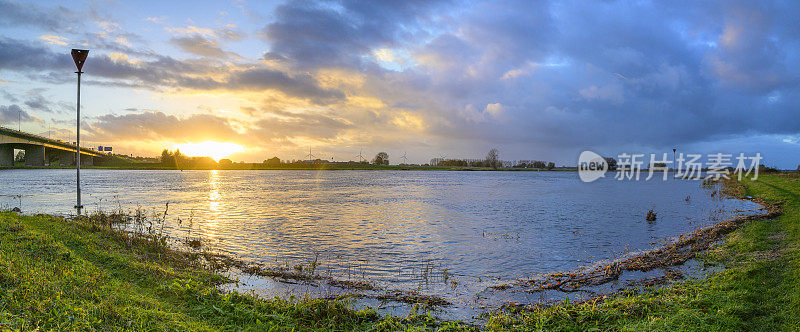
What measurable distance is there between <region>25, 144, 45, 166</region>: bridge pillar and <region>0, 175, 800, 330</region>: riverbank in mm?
157215

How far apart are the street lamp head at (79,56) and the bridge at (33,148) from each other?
3930 inches

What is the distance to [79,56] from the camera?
24656mm

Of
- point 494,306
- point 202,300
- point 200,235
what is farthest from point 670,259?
point 200,235

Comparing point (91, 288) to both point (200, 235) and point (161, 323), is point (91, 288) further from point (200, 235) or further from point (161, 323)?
point (200, 235)

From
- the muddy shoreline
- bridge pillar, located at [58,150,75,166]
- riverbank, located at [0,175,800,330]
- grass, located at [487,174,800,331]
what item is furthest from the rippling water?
bridge pillar, located at [58,150,75,166]

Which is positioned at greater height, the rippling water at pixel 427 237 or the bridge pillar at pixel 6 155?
the bridge pillar at pixel 6 155

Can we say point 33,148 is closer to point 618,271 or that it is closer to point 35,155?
point 35,155

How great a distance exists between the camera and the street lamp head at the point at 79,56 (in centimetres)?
2450

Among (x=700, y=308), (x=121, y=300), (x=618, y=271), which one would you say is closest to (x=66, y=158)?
(x=121, y=300)

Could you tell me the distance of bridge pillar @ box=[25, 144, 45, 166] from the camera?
129750 mm

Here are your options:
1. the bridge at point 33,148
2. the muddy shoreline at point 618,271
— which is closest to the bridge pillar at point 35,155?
the bridge at point 33,148

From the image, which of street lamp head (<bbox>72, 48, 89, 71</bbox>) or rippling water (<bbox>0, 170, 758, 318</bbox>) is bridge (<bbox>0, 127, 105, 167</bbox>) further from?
street lamp head (<bbox>72, 48, 89, 71</bbox>)

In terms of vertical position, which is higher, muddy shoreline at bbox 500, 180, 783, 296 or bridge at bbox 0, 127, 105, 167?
bridge at bbox 0, 127, 105, 167

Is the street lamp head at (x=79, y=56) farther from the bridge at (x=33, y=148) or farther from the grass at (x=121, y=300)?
the bridge at (x=33, y=148)
